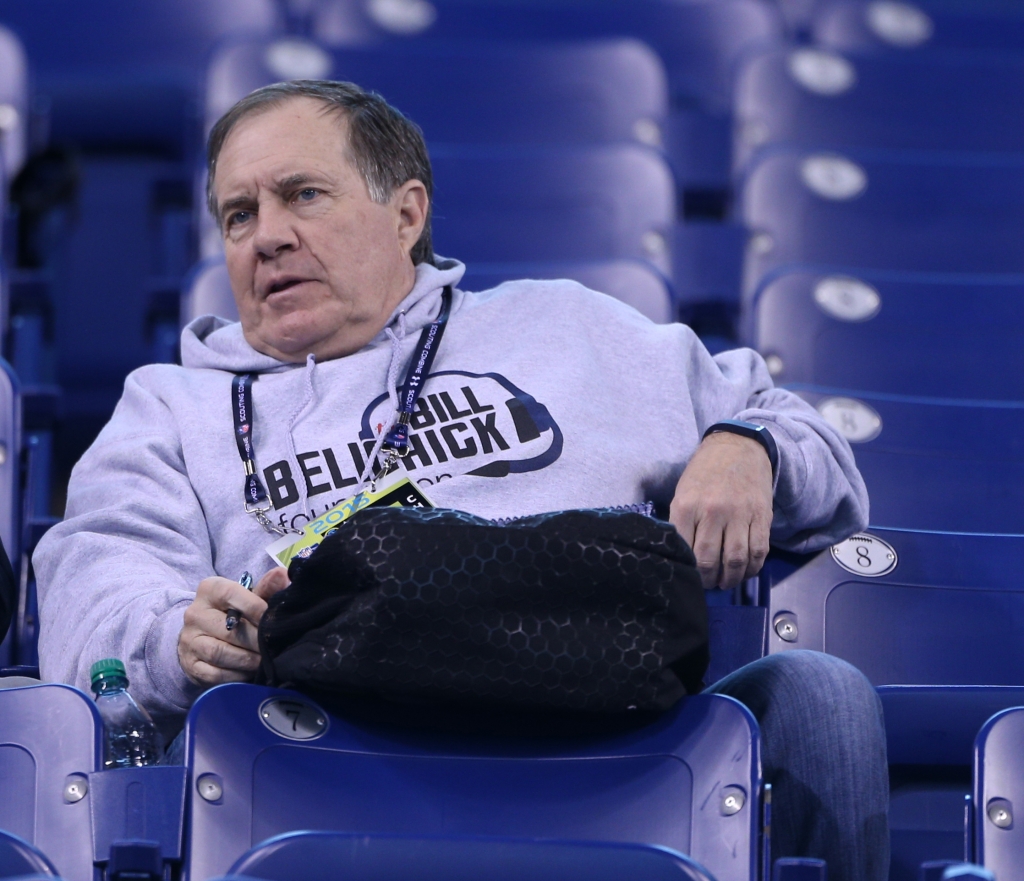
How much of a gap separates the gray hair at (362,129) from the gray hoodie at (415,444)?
14 cm

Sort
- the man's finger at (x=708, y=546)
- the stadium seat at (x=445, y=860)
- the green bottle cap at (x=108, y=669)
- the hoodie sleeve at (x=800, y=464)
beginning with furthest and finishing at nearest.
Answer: the hoodie sleeve at (x=800, y=464) → the man's finger at (x=708, y=546) → the green bottle cap at (x=108, y=669) → the stadium seat at (x=445, y=860)

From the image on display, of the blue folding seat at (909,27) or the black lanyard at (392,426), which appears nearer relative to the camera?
the black lanyard at (392,426)

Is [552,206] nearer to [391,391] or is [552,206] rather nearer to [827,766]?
[391,391]

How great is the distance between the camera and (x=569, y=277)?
2.19m

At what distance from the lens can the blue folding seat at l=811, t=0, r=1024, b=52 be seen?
337cm

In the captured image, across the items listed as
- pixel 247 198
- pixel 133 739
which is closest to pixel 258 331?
pixel 247 198

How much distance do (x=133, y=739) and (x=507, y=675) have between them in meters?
0.44

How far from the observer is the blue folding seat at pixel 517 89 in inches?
112

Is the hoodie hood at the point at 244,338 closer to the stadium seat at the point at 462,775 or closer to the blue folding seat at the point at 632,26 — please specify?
the stadium seat at the point at 462,775

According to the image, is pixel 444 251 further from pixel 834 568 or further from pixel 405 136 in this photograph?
pixel 834 568

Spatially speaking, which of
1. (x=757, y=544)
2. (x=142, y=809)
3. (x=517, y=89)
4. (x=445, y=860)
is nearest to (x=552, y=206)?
(x=517, y=89)

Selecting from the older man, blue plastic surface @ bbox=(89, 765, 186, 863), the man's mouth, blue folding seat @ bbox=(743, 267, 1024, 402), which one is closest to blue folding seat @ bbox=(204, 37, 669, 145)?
blue folding seat @ bbox=(743, 267, 1024, 402)

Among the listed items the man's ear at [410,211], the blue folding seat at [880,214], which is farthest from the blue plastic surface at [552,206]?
the man's ear at [410,211]

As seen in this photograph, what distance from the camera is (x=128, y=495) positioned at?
1593 mm
